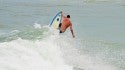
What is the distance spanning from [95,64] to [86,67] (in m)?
0.81

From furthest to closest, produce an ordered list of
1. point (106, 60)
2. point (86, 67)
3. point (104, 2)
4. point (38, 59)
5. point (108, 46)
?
point (104, 2), point (108, 46), point (106, 60), point (86, 67), point (38, 59)

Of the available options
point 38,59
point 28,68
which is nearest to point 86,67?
point 38,59

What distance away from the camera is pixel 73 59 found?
1473 centimetres

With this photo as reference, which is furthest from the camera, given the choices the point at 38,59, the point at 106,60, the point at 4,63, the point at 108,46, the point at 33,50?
the point at 108,46

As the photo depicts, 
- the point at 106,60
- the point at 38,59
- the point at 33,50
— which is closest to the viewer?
the point at 38,59

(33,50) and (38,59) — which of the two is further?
(33,50)

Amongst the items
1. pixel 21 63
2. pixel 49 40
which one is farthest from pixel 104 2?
pixel 21 63

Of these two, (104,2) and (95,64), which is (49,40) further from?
(104,2)

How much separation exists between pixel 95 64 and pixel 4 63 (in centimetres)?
517

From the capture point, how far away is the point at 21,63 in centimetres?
1090

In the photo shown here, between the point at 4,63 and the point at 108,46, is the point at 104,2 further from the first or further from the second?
the point at 4,63

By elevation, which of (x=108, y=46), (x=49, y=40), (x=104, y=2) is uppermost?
(x=49, y=40)

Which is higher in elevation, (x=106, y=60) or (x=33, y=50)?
(x=33, y=50)

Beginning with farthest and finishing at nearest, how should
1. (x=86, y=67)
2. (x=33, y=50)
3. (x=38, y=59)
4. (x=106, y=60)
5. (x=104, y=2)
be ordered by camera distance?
1. (x=104, y=2)
2. (x=106, y=60)
3. (x=86, y=67)
4. (x=33, y=50)
5. (x=38, y=59)
